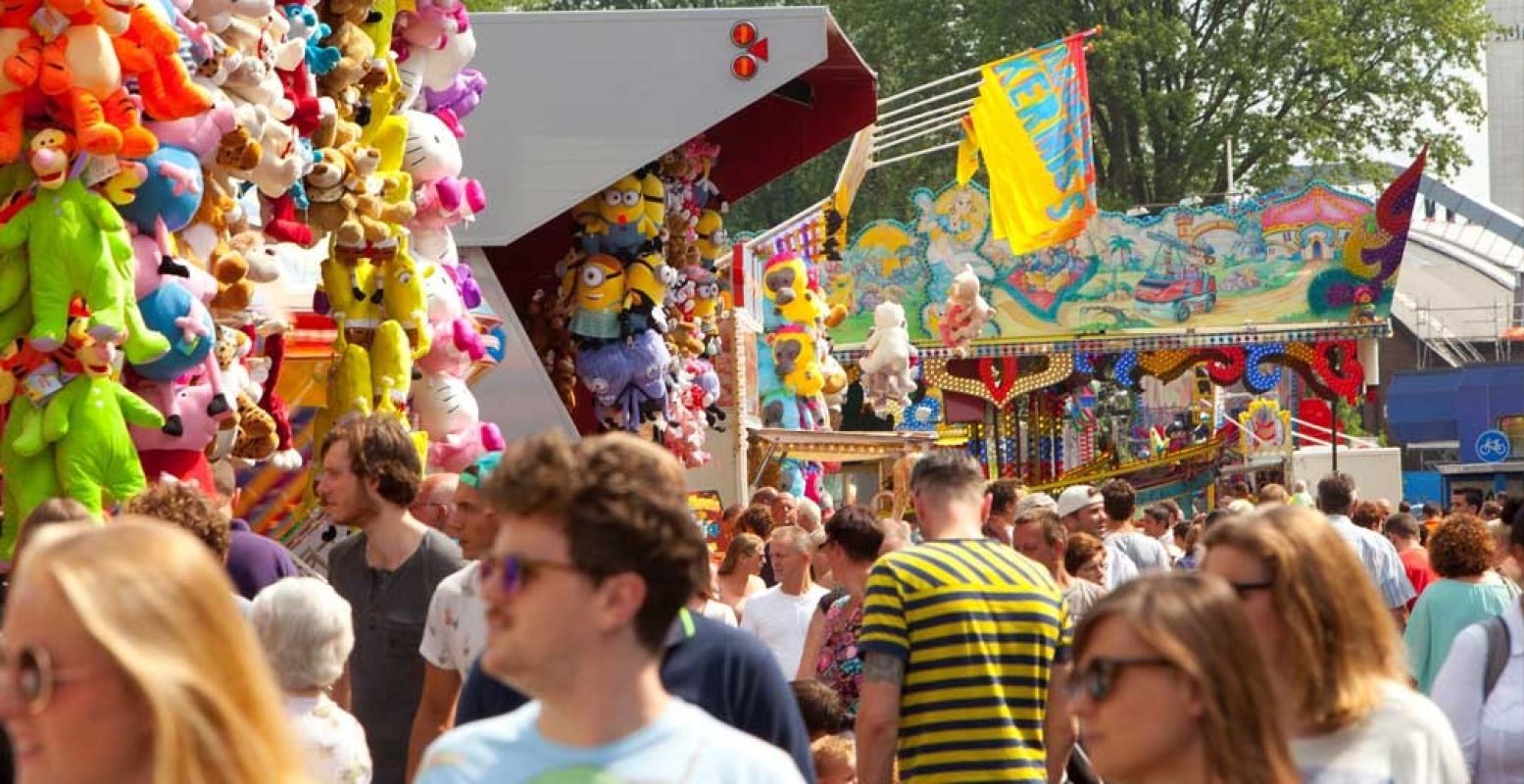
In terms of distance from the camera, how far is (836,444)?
979 inches

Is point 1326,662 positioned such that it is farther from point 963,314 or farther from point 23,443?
point 963,314

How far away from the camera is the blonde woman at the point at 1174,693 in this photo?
10.2ft

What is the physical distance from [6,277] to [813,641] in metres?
2.82

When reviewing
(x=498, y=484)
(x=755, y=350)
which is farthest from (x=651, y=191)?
(x=498, y=484)

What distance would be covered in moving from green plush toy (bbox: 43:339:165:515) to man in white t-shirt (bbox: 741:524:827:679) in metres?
2.04

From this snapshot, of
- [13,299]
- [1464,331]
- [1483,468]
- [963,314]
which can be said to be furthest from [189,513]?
[1464,331]

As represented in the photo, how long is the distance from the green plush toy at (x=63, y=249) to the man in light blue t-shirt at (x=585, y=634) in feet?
17.0

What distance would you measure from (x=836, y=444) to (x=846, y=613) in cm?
1763

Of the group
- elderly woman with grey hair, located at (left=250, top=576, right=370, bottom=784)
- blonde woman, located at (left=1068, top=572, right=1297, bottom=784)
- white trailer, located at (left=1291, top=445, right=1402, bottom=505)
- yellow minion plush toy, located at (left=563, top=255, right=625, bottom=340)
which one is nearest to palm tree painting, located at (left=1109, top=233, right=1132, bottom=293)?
white trailer, located at (left=1291, top=445, right=1402, bottom=505)

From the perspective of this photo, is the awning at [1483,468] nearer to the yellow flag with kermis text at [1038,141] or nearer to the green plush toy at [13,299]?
the yellow flag with kermis text at [1038,141]

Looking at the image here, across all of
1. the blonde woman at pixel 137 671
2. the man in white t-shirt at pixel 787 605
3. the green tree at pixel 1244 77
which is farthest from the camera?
the green tree at pixel 1244 77

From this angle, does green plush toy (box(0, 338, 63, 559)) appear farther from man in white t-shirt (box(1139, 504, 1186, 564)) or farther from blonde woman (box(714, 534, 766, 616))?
man in white t-shirt (box(1139, 504, 1186, 564))

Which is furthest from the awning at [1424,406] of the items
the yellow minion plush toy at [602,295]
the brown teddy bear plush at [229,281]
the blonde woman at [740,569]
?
A: the brown teddy bear plush at [229,281]

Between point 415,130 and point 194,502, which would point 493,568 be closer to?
point 194,502
